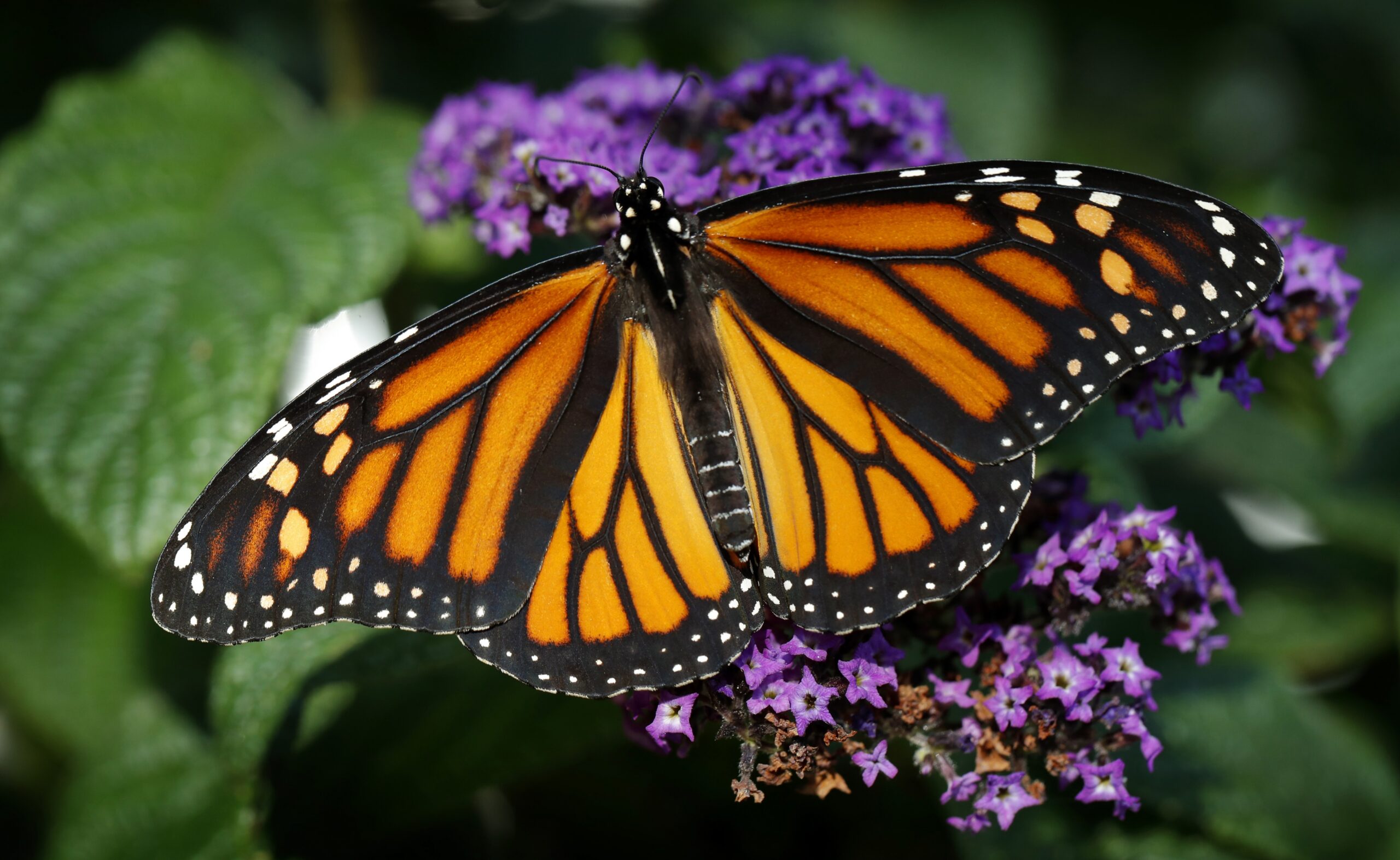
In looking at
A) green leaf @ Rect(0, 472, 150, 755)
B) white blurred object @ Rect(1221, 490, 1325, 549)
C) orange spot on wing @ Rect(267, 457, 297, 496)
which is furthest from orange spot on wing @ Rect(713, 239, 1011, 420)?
green leaf @ Rect(0, 472, 150, 755)

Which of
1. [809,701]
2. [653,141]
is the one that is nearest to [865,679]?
[809,701]

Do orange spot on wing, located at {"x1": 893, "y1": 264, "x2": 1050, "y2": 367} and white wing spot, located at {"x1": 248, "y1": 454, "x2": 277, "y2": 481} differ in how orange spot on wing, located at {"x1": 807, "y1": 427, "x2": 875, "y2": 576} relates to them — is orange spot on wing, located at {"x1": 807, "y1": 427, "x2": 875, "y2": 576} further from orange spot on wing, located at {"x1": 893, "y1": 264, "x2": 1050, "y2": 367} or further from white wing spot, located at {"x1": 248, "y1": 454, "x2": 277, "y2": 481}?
white wing spot, located at {"x1": 248, "y1": 454, "x2": 277, "y2": 481}

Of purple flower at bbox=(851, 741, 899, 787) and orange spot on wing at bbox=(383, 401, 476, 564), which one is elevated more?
orange spot on wing at bbox=(383, 401, 476, 564)

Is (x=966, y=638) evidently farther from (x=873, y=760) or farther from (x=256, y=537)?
(x=256, y=537)

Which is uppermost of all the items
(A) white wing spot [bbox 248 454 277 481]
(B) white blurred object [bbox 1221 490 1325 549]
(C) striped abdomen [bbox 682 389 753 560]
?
(A) white wing spot [bbox 248 454 277 481]

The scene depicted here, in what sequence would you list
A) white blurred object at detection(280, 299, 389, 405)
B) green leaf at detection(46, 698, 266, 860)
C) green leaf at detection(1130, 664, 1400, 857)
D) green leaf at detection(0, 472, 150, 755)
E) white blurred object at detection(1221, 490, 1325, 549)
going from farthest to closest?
white blurred object at detection(1221, 490, 1325, 549), green leaf at detection(0, 472, 150, 755), green leaf at detection(46, 698, 266, 860), white blurred object at detection(280, 299, 389, 405), green leaf at detection(1130, 664, 1400, 857)

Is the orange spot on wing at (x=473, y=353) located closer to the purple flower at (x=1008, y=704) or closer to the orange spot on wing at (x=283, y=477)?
the orange spot on wing at (x=283, y=477)

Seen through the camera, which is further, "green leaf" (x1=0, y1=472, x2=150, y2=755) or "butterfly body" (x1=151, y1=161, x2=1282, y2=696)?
"green leaf" (x1=0, y1=472, x2=150, y2=755)

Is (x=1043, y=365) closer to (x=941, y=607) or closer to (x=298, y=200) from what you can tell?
(x=941, y=607)

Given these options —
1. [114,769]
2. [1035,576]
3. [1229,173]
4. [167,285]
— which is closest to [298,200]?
[167,285]
